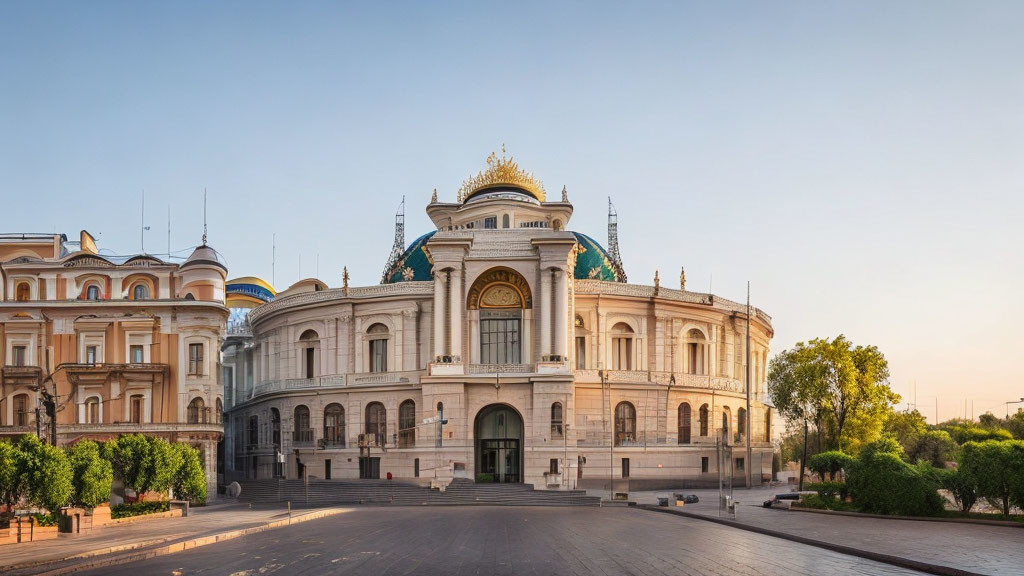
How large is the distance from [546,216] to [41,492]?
154 ft

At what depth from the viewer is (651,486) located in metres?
64.1

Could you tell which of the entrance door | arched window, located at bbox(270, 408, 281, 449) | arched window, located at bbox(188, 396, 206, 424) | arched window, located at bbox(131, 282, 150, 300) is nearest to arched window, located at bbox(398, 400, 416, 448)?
the entrance door

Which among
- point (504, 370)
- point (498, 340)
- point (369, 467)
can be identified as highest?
point (498, 340)

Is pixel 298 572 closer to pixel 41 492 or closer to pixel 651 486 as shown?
pixel 41 492

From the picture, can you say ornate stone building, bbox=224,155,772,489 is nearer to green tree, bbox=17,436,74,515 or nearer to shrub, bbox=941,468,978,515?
green tree, bbox=17,436,74,515

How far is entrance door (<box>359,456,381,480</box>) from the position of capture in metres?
64.3

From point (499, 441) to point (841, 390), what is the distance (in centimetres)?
2292

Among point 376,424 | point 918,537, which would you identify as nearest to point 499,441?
point 376,424

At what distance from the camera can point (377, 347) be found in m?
67.6

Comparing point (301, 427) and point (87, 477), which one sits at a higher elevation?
point (87, 477)

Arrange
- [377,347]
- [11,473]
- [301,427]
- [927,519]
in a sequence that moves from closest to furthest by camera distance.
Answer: [11,473], [927,519], [377,347], [301,427]

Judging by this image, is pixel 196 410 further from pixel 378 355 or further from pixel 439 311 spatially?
pixel 439 311

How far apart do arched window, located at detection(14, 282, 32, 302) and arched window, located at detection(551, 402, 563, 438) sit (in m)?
36.5

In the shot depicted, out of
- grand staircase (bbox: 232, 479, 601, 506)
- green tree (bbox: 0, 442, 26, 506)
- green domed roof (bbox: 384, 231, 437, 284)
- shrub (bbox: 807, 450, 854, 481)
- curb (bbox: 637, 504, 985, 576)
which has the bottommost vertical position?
grand staircase (bbox: 232, 479, 601, 506)
